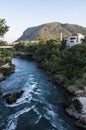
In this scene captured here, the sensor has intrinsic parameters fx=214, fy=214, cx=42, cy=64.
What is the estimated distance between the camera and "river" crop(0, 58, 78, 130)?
92.9 feet

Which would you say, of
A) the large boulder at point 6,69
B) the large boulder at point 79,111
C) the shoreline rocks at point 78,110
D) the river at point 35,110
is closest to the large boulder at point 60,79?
the river at point 35,110

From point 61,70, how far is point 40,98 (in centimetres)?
1924

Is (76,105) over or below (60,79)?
over

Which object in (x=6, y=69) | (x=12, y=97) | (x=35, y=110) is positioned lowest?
(x=35, y=110)

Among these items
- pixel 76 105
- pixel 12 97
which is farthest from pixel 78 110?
pixel 12 97

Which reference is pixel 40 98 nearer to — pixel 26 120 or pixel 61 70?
pixel 26 120

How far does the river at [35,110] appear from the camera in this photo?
2832 centimetres

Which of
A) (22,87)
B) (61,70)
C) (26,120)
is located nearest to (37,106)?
(26,120)

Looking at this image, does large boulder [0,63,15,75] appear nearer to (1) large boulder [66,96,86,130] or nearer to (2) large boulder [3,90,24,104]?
(2) large boulder [3,90,24,104]

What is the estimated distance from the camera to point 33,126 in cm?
→ 2797

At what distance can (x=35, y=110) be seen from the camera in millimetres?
33219

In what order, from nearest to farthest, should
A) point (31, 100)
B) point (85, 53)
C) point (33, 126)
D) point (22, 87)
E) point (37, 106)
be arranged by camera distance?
1. point (33, 126)
2. point (37, 106)
3. point (31, 100)
4. point (22, 87)
5. point (85, 53)

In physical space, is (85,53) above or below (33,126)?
above

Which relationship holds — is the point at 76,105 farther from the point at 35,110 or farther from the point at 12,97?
the point at 12,97
